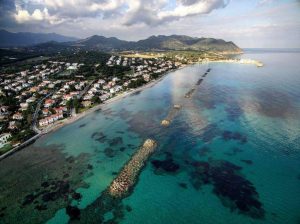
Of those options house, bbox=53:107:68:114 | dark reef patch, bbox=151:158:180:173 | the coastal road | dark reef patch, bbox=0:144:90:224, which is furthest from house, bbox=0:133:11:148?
dark reef patch, bbox=151:158:180:173

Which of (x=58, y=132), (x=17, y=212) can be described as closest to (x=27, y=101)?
(x=58, y=132)

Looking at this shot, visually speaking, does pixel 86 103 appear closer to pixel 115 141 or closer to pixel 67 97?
pixel 67 97

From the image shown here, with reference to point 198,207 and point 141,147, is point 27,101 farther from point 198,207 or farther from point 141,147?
point 198,207

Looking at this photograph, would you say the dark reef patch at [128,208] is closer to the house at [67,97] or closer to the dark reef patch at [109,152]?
the dark reef patch at [109,152]

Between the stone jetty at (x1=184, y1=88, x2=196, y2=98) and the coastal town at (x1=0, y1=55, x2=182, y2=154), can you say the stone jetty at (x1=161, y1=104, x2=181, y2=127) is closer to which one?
the stone jetty at (x1=184, y1=88, x2=196, y2=98)

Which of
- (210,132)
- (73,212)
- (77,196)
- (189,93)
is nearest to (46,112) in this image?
(77,196)
